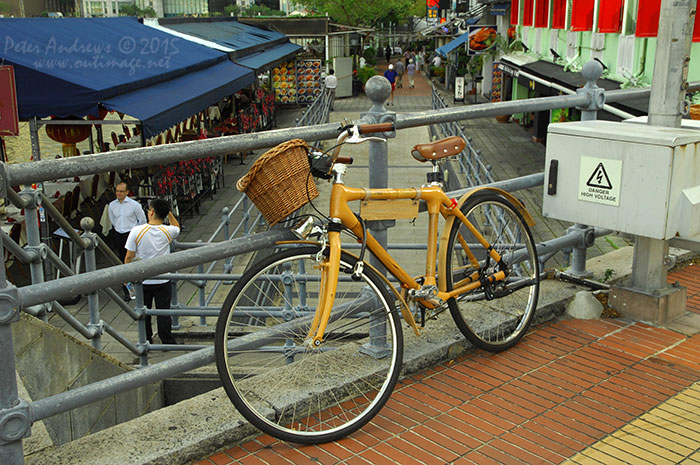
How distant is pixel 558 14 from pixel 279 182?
70.6ft

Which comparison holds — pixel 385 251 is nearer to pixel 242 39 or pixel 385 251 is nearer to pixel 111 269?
pixel 111 269

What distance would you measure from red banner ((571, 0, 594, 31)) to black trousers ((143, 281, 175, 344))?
13.6 meters

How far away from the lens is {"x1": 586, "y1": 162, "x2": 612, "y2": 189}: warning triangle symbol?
429 centimetres

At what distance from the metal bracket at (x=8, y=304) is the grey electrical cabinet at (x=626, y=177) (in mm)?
3064

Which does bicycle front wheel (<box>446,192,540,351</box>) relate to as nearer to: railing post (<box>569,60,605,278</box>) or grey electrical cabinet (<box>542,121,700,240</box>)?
grey electrical cabinet (<box>542,121,700,240</box>)

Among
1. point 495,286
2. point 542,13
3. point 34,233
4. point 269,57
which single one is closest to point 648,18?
point 495,286

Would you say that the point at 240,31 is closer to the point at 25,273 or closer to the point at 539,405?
the point at 25,273

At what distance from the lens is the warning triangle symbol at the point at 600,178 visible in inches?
169

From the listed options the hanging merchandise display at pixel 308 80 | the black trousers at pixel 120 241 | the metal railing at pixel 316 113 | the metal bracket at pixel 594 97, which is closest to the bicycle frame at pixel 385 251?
the metal bracket at pixel 594 97

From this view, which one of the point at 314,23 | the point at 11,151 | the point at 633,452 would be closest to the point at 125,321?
the point at 633,452

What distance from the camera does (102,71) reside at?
13.2 metres

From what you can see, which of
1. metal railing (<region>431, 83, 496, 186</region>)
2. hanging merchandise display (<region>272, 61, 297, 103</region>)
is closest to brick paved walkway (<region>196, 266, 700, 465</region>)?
metal railing (<region>431, 83, 496, 186</region>)

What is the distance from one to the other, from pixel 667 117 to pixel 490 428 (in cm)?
235

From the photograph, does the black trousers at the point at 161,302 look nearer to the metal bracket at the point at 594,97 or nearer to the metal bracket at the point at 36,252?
the metal bracket at the point at 36,252
